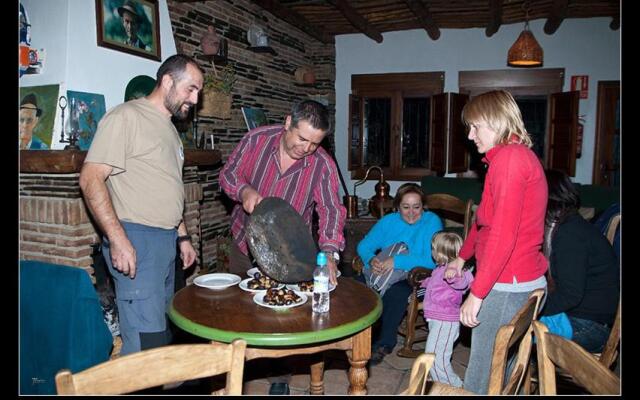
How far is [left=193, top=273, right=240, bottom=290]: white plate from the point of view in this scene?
88.7 inches

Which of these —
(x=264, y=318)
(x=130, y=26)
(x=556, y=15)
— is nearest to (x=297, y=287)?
(x=264, y=318)

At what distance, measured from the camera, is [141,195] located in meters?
2.25

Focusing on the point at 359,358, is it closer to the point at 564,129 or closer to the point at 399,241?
the point at 399,241

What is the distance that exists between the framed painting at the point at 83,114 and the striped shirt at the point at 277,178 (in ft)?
3.75

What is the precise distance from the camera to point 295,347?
1.83 m

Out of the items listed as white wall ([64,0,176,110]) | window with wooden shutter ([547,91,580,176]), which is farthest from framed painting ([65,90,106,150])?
window with wooden shutter ([547,91,580,176])

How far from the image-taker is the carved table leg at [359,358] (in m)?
1.98

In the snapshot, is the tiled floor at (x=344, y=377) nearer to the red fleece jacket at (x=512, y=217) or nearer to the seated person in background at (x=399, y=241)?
the seated person in background at (x=399, y=241)

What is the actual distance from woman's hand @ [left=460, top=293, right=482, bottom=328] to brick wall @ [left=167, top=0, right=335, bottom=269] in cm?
352

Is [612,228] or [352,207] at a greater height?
[612,228]

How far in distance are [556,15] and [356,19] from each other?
261 centimetres

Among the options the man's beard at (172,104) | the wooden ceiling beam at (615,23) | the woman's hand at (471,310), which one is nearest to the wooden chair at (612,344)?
the woman's hand at (471,310)

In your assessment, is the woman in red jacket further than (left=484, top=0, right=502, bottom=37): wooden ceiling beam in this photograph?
No

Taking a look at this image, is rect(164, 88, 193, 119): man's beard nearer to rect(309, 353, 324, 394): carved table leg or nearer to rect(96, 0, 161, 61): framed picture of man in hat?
rect(96, 0, 161, 61): framed picture of man in hat
